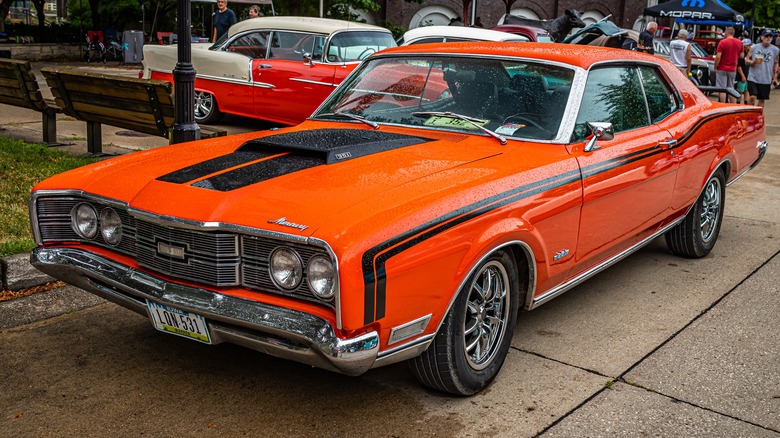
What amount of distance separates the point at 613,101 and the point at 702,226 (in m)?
1.74

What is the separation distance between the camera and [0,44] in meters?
23.9

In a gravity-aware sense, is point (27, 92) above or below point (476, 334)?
above

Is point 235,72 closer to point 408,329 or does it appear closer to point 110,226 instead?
point 110,226

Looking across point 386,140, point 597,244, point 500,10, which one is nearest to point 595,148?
point 597,244

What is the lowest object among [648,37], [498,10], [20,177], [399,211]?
[20,177]

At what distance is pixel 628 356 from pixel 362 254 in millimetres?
1956

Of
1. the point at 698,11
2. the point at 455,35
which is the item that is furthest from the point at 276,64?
the point at 698,11

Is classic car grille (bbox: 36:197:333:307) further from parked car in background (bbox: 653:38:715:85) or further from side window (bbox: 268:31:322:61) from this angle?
parked car in background (bbox: 653:38:715:85)

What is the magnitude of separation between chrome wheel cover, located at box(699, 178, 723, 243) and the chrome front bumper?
391cm

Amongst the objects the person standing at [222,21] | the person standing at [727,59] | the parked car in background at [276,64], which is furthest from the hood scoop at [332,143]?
the person standing at [727,59]

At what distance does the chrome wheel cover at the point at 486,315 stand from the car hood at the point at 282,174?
477 mm

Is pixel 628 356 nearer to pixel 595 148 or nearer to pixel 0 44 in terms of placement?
pixel 595 148

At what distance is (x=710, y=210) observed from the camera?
6.46m

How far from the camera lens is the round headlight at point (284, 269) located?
336 cm
